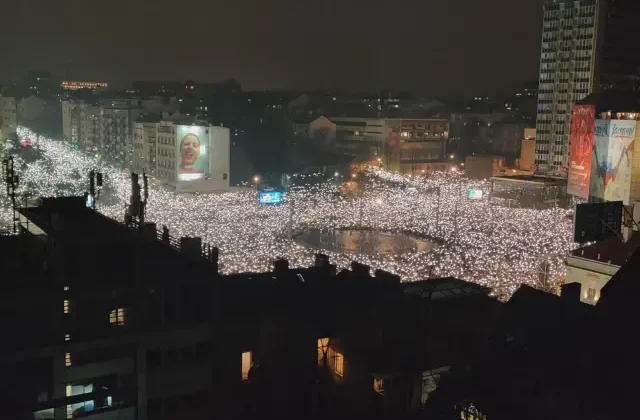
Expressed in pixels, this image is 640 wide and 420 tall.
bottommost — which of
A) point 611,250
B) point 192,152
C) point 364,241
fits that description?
point 364,241

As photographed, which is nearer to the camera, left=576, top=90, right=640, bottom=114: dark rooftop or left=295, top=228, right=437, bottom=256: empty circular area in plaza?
left=295, top=228, right=437, bottom=256: empty circular area in plaza

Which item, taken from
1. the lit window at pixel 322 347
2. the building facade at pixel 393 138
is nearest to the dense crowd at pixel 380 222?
the lit window at pixel 322 347

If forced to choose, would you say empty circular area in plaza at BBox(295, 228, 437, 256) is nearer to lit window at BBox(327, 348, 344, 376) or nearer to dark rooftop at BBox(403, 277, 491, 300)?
dark rooftop at BBox(403, 277, 491, 300)

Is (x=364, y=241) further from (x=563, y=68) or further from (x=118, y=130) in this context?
(x=118, y=130)

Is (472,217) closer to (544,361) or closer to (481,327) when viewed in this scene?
(481,327)

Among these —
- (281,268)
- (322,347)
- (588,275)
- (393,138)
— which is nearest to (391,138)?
(393,138)

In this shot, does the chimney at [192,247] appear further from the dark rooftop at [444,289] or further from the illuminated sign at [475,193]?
the illuminated sign at [475,193]

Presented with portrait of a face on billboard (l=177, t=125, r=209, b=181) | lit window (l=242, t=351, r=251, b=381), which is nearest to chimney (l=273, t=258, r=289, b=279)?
lit window (l=242, t=351, r=251, b=381)

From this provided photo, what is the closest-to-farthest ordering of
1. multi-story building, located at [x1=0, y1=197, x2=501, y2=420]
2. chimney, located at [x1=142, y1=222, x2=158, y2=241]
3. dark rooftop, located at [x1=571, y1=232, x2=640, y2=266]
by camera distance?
1. multi-story building, located at [x1=0, y1=197, x2=501, y2=420]
2. chimney, located at [x1=142, y1=222, x2=158, y2=241]
3. dark rooftop, located at [x1=571, y1=232, x2=640, y2=266]

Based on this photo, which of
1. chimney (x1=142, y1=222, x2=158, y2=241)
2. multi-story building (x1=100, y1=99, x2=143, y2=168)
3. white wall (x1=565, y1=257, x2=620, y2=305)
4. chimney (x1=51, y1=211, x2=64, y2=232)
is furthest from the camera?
multi-story building (x1=100, y1=99, x2=143, y2=168)
